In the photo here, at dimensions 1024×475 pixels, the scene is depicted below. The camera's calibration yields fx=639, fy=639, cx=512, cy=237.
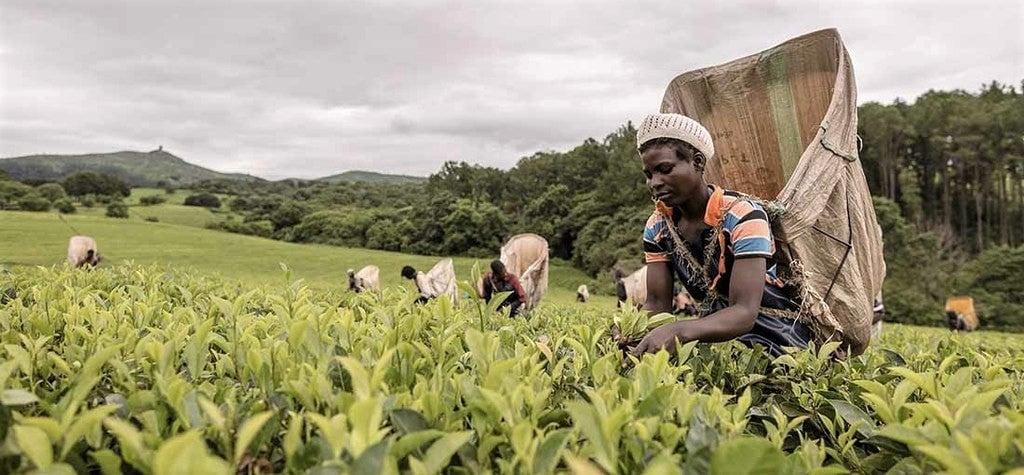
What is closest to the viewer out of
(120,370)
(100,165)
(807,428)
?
(120,370)

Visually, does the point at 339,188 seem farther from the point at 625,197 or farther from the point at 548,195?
the point at 625,197

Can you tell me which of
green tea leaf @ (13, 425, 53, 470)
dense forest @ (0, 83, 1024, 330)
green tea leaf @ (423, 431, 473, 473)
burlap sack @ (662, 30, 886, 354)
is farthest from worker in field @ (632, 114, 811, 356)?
dense forest @ (0, 83, 1024, 330)

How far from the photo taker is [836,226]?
284cm

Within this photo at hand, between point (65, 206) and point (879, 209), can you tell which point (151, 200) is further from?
point (879, 209)

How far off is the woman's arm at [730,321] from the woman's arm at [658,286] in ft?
1.87

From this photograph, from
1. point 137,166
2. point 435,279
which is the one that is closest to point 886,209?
point 435,279

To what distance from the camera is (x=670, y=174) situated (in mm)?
2557

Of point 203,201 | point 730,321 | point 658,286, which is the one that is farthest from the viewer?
point 203,201

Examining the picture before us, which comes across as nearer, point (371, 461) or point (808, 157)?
point (371, 461)

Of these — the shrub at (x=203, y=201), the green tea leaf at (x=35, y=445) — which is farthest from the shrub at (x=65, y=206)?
the green tea leaf at (x=35, y=445)

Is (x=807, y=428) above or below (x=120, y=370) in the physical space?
below

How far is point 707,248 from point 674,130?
533 millimetres

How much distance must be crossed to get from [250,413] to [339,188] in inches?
2997

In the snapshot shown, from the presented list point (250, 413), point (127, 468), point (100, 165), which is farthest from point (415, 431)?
point (100, 165)
